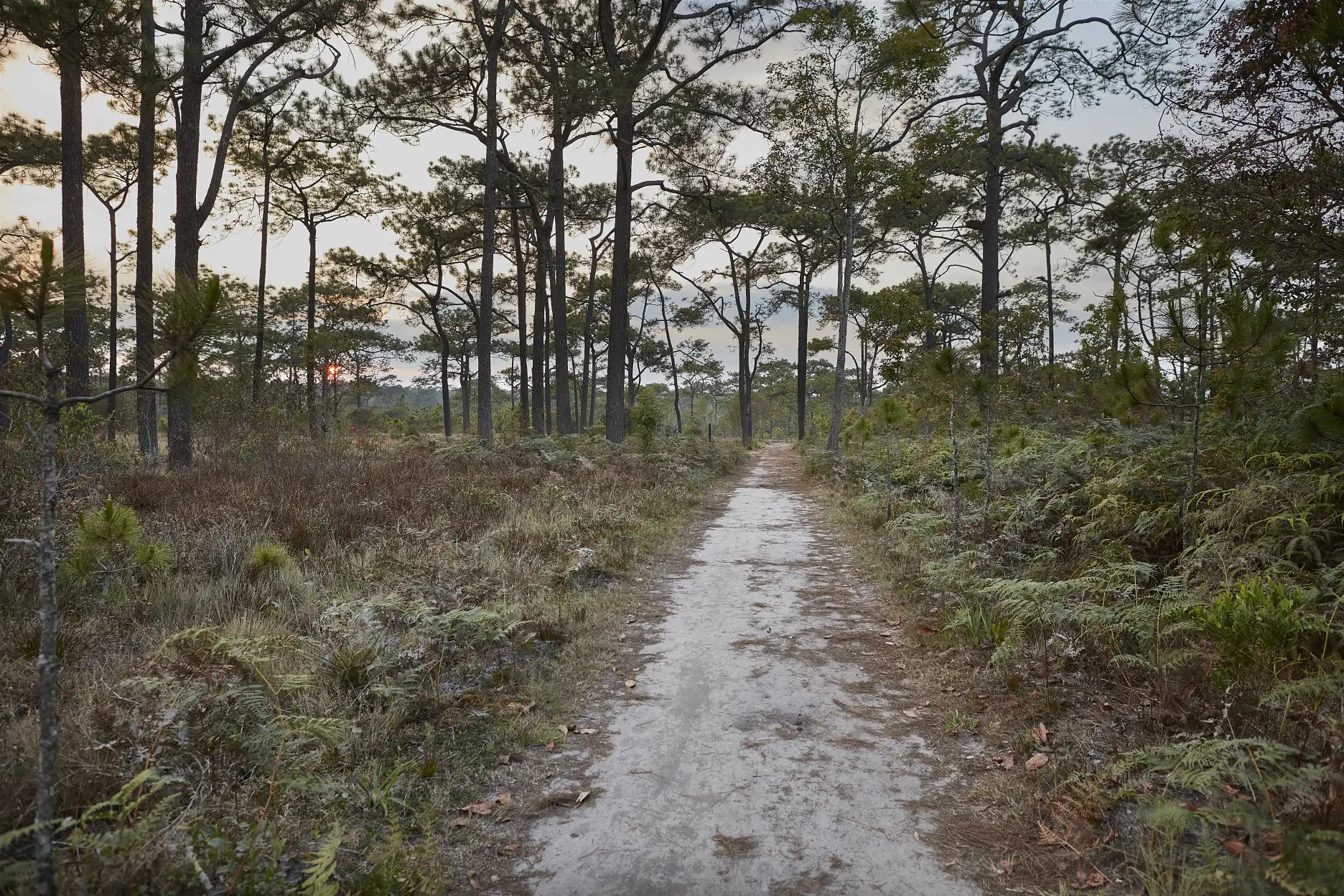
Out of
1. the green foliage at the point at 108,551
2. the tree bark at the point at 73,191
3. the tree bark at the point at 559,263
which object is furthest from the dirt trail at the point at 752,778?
the tree bark at the point at 559,263

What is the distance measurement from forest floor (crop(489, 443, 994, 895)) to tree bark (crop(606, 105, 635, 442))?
39.4 ft

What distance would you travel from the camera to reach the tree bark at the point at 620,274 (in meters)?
16.4

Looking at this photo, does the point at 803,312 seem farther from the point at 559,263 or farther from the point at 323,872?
the point at 323,872

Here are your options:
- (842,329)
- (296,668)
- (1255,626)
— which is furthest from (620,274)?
(1255,626)

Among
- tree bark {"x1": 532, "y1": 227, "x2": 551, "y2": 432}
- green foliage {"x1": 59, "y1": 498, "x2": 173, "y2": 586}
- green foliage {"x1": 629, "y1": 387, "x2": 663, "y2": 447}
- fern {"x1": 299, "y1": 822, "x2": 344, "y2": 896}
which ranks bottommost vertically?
fern {"x1": 299, "y1": 822, "x2": 344, "y2": 896}

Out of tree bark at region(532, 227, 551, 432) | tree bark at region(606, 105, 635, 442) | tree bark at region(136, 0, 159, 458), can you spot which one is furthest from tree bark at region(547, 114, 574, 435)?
tree bark at region(136, 0, 159, 458)

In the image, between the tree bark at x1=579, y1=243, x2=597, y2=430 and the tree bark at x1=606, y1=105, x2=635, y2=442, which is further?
the tree bark at x1=579, y1=243, x2=597, y2=430

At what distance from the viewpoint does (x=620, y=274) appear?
17094mm

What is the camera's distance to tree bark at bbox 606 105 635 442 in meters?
16.4

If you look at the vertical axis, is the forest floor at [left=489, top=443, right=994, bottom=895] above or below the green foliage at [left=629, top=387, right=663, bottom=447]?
below

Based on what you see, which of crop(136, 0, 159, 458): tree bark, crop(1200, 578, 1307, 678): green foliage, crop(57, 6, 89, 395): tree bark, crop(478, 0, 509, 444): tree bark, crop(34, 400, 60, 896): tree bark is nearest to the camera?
crop(34, 400, 60, 896): tree bark

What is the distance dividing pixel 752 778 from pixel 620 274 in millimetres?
15534

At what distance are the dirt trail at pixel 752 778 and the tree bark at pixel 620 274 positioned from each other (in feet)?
39.6

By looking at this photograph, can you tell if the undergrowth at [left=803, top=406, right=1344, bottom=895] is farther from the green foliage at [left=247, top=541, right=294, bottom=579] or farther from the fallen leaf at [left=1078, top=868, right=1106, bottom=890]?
the green foliage at [left=247, top=541, right=294, bottom=579]
